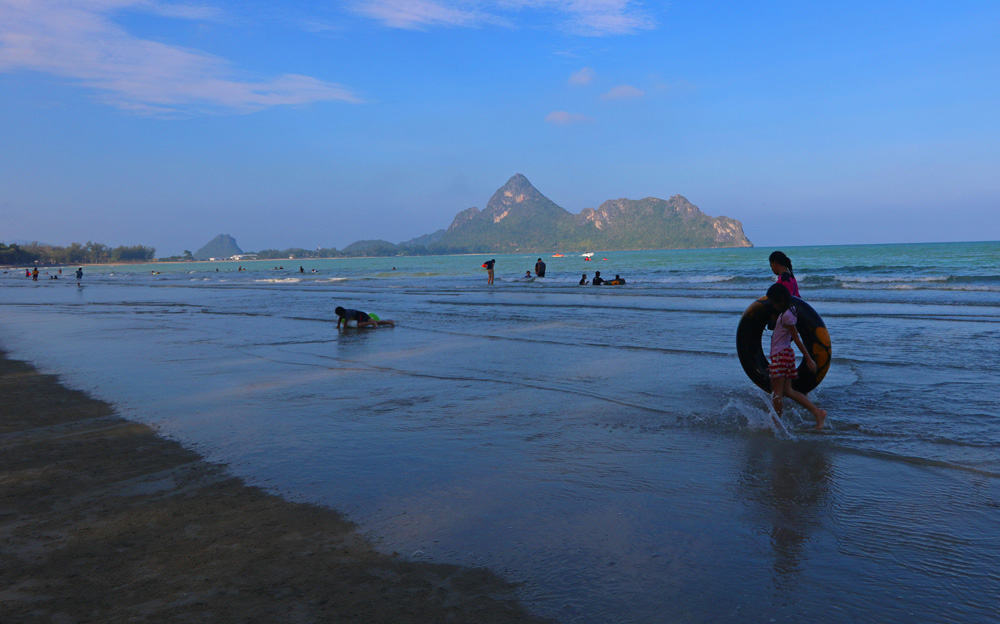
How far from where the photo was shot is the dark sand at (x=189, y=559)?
9.86ft

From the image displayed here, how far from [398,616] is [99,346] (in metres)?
12.8

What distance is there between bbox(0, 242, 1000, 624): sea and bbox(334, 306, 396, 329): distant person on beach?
2.66m

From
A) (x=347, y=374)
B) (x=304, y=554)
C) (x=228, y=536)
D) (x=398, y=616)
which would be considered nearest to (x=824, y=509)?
(x=398, y=616)

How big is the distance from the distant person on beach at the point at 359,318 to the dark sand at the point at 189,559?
407 inches

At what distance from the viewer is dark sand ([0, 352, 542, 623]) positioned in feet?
9.86

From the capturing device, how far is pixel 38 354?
12.1 meters

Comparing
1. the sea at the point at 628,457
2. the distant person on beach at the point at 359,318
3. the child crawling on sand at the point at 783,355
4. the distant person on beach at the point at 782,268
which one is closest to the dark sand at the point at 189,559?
the sea at the point at 628,457

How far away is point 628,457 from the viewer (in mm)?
5426

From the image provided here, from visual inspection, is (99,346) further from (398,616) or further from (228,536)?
(398,616)

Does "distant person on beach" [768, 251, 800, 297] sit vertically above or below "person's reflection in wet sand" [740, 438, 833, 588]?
above

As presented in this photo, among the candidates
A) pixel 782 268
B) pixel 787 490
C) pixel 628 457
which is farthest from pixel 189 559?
pixel 782 268

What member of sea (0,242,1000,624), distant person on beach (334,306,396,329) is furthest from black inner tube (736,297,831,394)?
distant person on beach (334,306,396,329)

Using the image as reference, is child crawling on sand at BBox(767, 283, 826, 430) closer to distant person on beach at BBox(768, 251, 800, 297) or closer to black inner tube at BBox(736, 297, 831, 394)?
black inner tube at BBox(736, 297, 831, 394)

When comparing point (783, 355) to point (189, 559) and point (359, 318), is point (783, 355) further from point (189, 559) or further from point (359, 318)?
point (359, 318)
